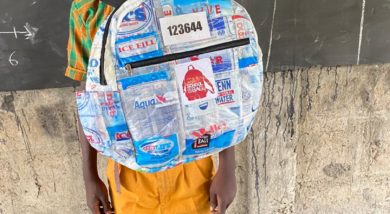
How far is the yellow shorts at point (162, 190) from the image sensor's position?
129cm

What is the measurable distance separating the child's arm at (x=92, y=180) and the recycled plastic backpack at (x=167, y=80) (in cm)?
20

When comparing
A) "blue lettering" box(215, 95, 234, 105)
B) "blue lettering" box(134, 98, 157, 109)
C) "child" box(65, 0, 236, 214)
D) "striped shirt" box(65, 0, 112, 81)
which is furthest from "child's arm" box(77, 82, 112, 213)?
"blue lettering" box(215, 95, 234, 105)

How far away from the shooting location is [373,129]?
1.99 m

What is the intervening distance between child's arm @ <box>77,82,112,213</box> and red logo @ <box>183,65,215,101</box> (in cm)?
39

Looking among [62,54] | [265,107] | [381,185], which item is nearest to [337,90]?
[265,107]

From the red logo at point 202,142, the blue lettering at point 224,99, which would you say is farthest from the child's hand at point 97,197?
the blue lettering at point 224,99

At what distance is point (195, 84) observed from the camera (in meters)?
1.06

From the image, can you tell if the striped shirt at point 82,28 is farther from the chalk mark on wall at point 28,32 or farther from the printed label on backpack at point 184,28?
the chalk mark on wall at point 28,32

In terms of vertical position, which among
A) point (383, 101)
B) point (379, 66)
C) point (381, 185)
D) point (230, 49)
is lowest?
point (381, 185)

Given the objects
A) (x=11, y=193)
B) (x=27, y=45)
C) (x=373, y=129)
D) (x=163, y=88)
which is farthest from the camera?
(x=373, y=129)

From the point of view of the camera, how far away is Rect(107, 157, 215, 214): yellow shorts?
1.29 metres

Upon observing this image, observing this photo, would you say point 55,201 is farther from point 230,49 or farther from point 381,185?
point 381,185

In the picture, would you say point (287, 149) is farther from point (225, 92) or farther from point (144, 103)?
point (144, 103)

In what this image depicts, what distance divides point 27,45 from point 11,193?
63 cm
